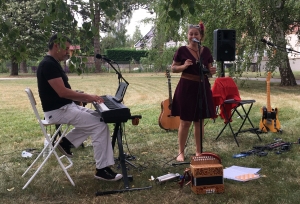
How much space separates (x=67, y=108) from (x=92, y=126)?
0.32 m

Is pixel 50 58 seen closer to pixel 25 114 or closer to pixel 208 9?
pixel 25 114

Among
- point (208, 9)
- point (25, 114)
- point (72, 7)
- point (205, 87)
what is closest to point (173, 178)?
point (205, 87)

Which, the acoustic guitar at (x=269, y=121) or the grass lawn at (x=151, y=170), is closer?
the grass lawn at (x=151, y=170)

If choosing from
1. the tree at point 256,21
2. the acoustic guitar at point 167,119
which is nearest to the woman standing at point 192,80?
the acoustic guitar at point 167,119

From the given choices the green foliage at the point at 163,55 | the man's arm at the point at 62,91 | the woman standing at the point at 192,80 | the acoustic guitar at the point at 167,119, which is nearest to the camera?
the man's arm at the point at 62,91

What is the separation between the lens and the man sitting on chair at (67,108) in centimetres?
330

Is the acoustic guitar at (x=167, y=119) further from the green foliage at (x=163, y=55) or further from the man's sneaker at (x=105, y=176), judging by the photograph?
the green foliage at (x=163, y=55)

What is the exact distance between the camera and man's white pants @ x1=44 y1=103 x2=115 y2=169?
11.0 ft

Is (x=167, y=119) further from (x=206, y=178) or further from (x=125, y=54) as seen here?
(x=125, y=54)

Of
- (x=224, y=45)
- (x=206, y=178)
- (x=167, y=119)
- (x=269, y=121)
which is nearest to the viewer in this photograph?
(x=206, y=178)

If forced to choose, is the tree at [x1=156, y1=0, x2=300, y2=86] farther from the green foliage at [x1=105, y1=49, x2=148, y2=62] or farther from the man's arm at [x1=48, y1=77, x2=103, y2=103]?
the green foliage at [x1=105, y1=49, x2=148, y2=62]

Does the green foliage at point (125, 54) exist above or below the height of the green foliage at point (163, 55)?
above

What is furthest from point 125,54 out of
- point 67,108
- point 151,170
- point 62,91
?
point 62,91

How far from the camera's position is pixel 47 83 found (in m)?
3.37
